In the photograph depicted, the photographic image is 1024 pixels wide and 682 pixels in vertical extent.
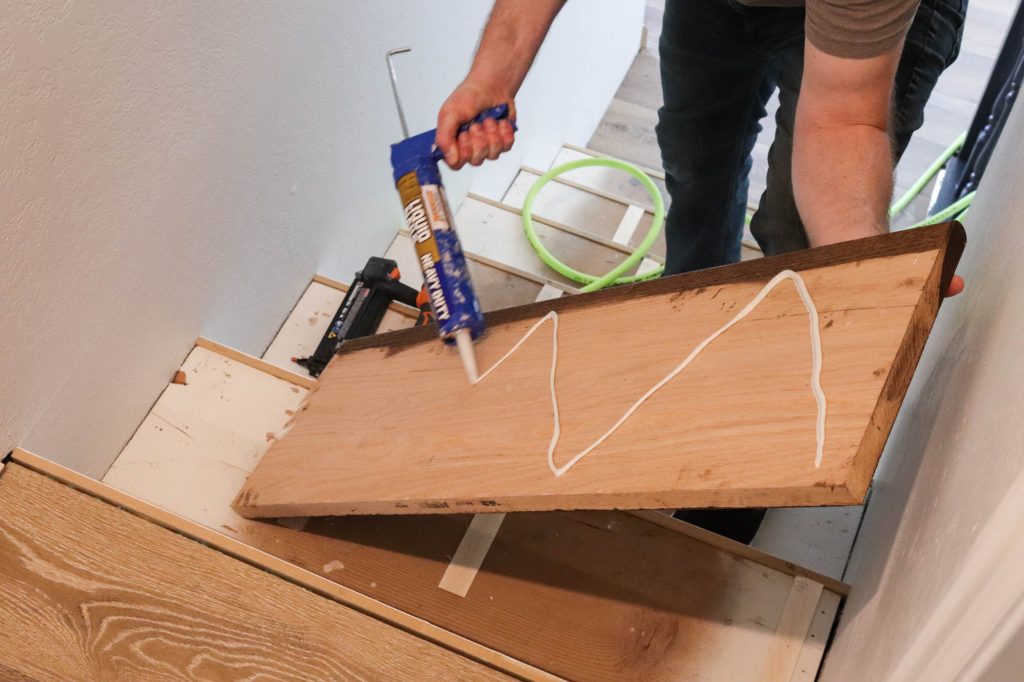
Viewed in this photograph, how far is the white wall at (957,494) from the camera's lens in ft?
1.85

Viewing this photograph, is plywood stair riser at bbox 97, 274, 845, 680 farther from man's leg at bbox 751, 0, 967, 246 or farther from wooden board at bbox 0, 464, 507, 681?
man's leg at bbox 751, 0, 967, 246

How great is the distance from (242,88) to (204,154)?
136 mm

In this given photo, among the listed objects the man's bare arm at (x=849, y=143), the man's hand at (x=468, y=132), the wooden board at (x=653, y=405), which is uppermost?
the man's bare arm at (x=849, y=143)

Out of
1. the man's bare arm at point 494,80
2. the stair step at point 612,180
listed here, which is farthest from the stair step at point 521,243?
the man's bare arm at point 494,80

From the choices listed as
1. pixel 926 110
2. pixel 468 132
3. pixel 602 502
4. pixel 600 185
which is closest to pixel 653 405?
pixel 602 502

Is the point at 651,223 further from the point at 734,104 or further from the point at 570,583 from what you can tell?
the point at 570,583

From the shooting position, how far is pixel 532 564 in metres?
1.31

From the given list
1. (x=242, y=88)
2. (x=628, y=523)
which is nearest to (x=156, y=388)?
(x=242, y=88)

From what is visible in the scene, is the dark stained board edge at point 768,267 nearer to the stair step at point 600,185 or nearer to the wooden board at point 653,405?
the wooden board at point 653,405

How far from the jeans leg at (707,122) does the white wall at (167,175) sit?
2.12 feet

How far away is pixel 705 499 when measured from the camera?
821 millimetres

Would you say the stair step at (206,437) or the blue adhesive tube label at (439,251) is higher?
the blue adhesive tube label at (439,251)

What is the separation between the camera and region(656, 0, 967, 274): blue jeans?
1.29 metres

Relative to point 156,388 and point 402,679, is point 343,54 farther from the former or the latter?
point 402,679
